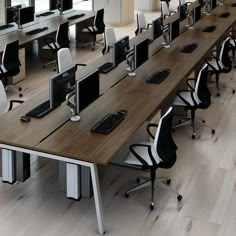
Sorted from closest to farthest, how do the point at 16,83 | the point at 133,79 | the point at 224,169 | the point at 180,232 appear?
the point at 180,232 → the point at 224,169 → the point at 133,79 → the point at 16,83

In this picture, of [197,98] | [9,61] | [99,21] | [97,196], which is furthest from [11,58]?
[97,196]

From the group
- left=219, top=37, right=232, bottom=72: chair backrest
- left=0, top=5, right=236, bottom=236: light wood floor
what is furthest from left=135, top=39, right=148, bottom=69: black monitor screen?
left=219, top=37, right=232, bottom=72: chair backrest

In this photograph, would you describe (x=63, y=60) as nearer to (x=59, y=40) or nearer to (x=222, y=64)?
(x=59, y=40)

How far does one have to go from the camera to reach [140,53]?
250 inches

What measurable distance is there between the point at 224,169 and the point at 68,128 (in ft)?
6.32

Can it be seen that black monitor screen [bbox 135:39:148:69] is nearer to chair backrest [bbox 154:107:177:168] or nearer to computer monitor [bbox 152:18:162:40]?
computer monitor [bbox 152:18:162:40]

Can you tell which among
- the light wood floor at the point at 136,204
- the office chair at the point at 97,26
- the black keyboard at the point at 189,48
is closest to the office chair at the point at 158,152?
the light wood floor at the point at 136,204

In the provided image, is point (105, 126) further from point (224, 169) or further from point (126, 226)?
point (224, 169)

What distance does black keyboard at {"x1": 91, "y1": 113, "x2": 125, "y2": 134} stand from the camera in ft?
14.7

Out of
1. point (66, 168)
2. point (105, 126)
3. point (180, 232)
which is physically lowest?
point (180, 232)

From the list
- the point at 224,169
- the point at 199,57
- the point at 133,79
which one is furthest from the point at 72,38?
the point at 224,169

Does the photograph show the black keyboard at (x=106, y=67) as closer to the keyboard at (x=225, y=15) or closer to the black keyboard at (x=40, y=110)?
the black keyboard at (x=40, y=110)

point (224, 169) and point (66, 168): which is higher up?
A: point (66, 168)

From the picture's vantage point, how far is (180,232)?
4.29 m
